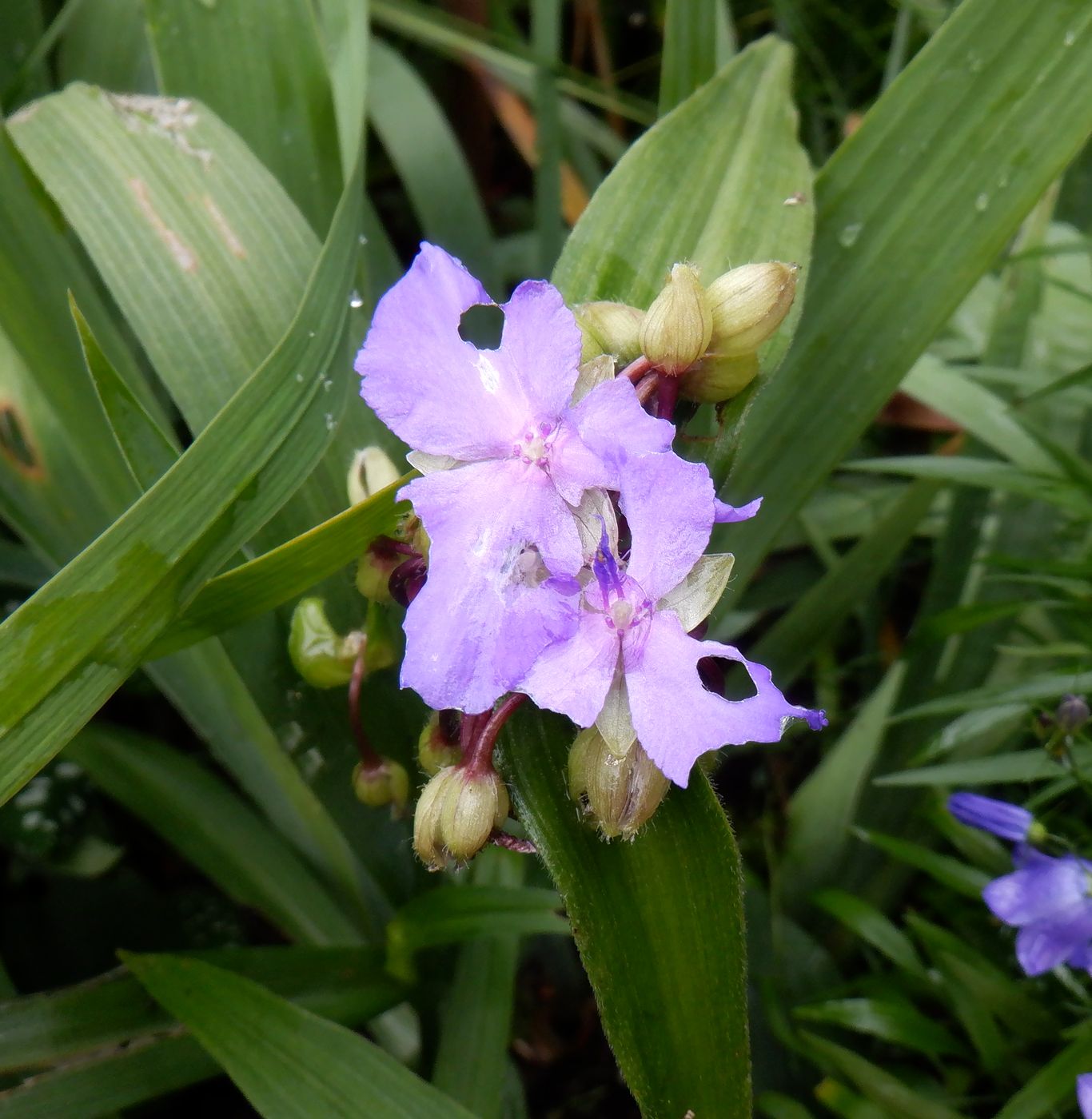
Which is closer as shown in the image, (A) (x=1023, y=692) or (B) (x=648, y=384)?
(B) (x=648, y=384)

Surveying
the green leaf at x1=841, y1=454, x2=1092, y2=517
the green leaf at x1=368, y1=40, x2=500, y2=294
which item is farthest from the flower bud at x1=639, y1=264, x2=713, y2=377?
the green leaf at x1=368, y1=40, x2=500, y2=294

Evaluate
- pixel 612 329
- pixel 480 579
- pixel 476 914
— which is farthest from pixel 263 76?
pixel 476 914

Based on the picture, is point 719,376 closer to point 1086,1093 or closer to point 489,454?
point 489,454

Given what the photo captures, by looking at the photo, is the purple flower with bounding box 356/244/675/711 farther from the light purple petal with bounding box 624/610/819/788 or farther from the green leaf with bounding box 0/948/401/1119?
the green leaf with bounding box 0/948/401/1119

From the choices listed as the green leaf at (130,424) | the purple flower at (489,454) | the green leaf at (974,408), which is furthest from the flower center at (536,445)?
the green leaf at (974,408)

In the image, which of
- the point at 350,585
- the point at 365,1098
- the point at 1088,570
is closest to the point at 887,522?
the point at 1088,570

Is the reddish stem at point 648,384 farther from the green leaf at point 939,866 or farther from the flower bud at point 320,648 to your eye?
the green leaf at point 939,866
